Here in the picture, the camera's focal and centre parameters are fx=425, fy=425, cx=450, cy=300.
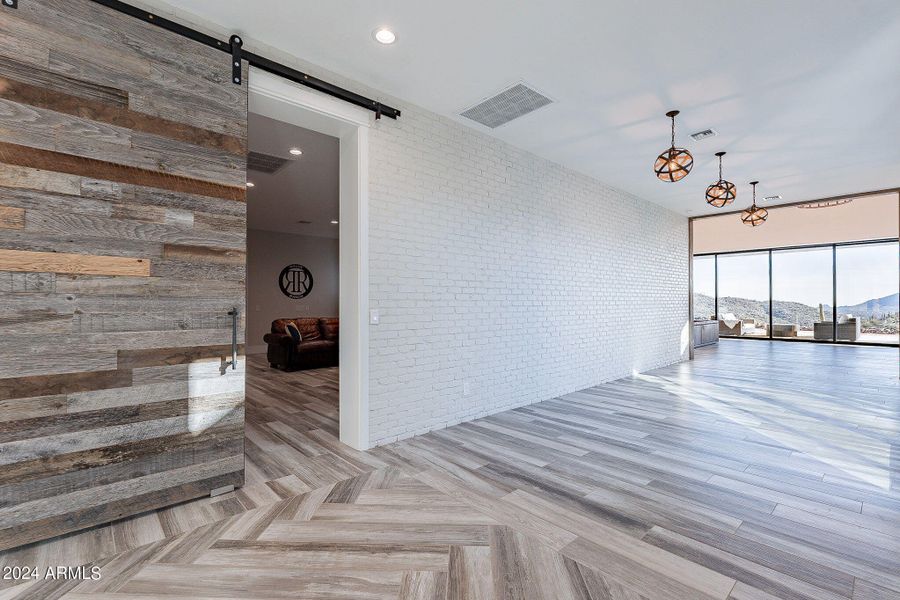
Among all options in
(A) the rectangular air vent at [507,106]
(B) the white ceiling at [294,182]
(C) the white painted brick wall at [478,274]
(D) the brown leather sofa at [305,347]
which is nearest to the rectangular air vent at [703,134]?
(C) the white painted brick wall at [478,274]

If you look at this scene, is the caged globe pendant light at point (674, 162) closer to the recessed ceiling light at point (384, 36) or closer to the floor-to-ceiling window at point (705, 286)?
the recessed ceiling light at point (384, 36)

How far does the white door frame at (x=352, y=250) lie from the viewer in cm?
341

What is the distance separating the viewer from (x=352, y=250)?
3.55 m

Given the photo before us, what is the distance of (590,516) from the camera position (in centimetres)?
242

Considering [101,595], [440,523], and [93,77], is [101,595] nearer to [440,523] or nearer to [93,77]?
[440,523]

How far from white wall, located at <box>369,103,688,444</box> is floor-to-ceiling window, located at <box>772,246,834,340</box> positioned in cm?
988

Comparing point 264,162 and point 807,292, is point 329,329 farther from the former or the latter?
point 807,292

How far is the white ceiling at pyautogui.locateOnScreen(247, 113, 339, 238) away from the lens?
4.57 metres

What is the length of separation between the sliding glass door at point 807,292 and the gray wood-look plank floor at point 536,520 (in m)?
10.8

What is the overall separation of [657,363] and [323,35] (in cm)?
715

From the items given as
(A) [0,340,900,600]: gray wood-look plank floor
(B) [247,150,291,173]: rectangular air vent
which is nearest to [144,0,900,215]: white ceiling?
(B) [247,150,291,173]: rectangular air vent

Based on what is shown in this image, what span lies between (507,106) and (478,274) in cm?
163

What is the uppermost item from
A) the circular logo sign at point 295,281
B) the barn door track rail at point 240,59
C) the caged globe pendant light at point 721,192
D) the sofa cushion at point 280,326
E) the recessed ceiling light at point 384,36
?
the recessed ceiling light at point 384,36

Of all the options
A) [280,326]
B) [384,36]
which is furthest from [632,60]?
[280,326]
